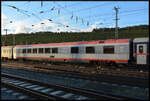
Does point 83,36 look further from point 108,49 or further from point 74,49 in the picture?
point 108,49

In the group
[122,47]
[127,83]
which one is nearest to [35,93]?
[127,83]

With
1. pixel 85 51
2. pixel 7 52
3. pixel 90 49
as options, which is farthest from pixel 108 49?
pixel 7 52

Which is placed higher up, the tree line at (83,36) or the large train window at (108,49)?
the tree line at (83,36)

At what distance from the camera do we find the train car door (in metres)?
16.2

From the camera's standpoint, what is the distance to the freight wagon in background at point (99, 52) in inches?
656

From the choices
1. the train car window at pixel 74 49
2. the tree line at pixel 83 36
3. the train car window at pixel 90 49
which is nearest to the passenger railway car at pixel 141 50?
the train car window at pixel 90 49

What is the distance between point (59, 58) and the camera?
925 inches

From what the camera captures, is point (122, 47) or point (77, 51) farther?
point (77, 51)

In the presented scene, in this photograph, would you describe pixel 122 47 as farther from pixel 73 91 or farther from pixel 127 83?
pixel 73 91

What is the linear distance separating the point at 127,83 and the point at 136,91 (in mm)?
1707

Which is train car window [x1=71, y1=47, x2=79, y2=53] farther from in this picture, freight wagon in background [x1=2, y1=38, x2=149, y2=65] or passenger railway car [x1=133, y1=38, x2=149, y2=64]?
passenger railway car [x1=133, y1=38, x2=149, y2=64]

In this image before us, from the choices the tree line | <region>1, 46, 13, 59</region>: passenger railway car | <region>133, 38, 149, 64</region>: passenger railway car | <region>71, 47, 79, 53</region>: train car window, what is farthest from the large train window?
the tree line

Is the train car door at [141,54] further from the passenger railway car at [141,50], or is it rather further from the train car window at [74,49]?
the train car window at [74,49]

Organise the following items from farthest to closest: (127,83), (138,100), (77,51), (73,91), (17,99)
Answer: (77,51) → (127,83) → (73,91) → (17,99) → (138,100)
